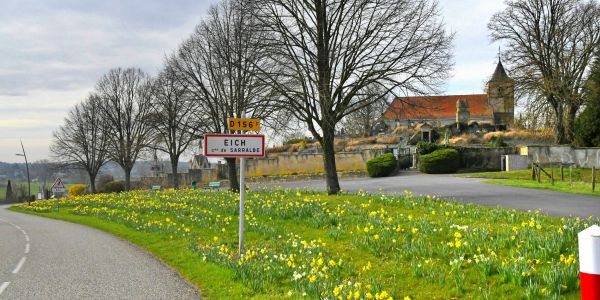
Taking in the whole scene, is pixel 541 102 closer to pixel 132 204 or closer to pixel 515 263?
pixel 132 204

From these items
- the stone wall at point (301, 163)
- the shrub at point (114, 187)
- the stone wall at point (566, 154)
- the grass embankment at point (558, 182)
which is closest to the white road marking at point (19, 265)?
the grass embankment at point (558, 182)

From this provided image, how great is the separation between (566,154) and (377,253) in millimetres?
33369

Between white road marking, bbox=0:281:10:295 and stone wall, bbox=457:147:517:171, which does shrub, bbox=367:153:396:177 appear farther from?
white road marking, bbox=0:281:10:295

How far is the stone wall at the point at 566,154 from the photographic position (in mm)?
35562

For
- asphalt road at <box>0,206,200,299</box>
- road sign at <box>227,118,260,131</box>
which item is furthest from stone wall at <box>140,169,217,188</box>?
road sign at <box>227,118,260,131</box>

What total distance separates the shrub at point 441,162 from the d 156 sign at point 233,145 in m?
30.9

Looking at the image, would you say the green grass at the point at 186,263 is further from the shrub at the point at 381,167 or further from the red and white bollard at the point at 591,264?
the shrub at the point at 381,167

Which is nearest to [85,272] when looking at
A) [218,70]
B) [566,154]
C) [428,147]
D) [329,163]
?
[329,163]

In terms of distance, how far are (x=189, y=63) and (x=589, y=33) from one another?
29.2 m

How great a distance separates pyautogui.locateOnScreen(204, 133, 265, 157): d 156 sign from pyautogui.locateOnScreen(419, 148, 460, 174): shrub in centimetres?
3095

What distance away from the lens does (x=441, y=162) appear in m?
39.5

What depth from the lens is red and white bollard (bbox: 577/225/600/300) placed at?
3416 millimetres

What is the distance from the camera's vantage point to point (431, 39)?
61.2 feet

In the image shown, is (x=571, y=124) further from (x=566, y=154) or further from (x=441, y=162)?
(x=441, y=162)
